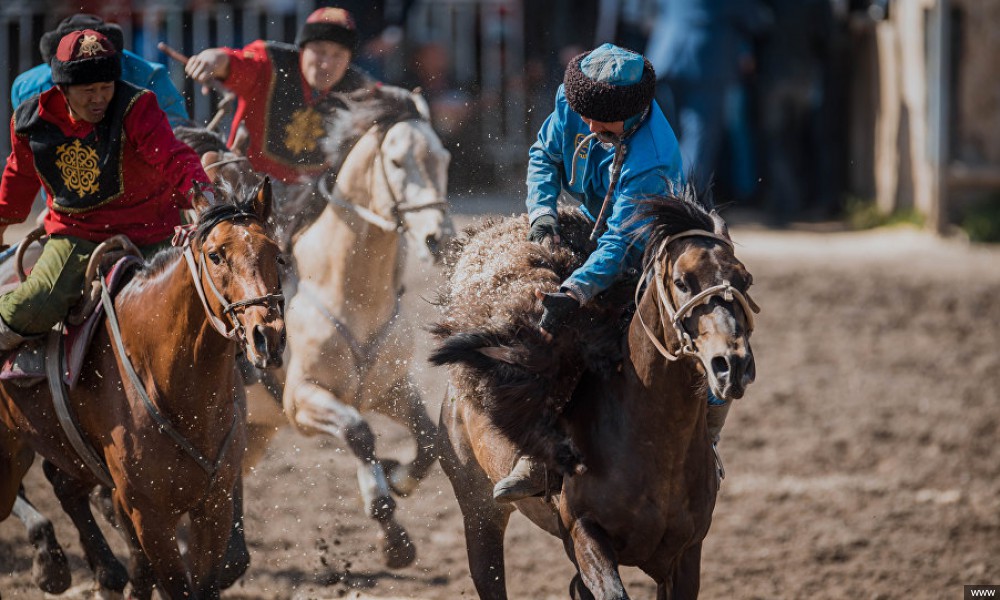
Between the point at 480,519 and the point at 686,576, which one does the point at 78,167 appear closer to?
the point at 480,519

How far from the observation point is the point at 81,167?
16.2 feet

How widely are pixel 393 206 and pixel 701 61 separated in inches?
209

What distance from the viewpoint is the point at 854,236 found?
11.4 m

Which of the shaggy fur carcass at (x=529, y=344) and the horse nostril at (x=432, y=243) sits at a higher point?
the shaggy fur carcass at (x=529, y=344)

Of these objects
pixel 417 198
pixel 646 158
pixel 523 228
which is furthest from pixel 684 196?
pixel 417 198

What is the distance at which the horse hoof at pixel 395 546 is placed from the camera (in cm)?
568

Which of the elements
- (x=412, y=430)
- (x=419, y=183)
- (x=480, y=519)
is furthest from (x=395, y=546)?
(x=419, y=183)

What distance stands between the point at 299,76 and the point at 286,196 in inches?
21.7

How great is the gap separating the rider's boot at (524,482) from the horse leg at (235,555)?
4.65ft

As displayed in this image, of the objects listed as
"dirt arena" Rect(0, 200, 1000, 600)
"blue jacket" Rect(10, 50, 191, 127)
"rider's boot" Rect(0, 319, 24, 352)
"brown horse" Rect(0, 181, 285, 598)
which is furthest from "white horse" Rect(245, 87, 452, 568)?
"rider's boot" Rect(0, 319, 24, 352)

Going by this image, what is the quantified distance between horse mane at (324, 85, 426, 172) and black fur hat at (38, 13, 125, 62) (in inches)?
47.4

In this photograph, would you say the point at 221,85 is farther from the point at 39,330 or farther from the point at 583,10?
the point at 583,10

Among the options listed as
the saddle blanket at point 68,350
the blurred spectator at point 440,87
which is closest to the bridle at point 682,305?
the saddle blanket at point 68,350

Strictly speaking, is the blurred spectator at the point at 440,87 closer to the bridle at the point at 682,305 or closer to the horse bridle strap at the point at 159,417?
the horse bridle strap at the point at 159,417
